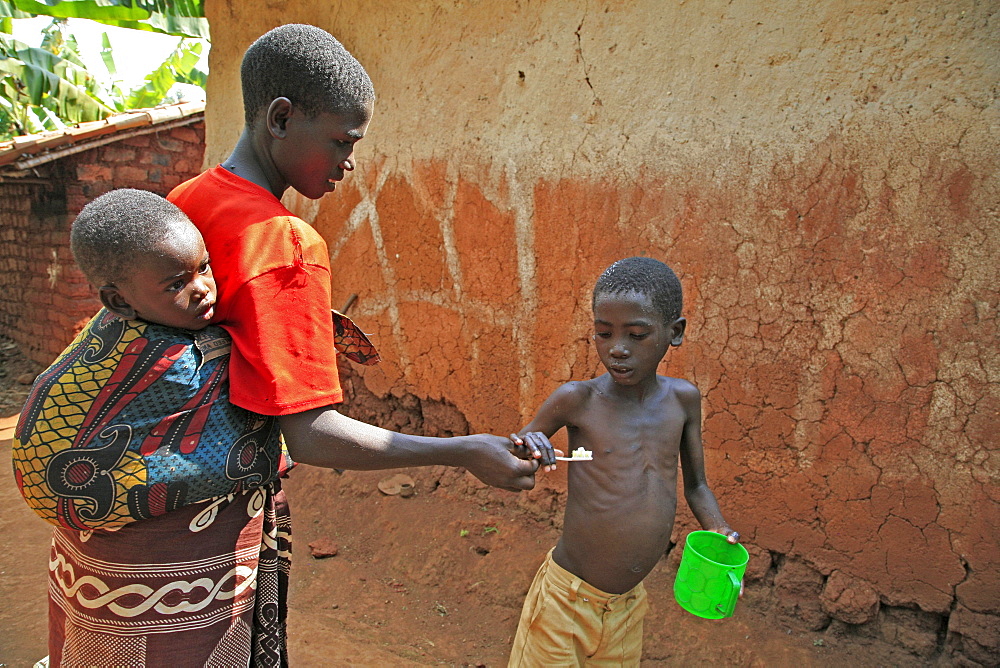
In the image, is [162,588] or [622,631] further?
[622,631]

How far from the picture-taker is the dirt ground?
2.95 metres

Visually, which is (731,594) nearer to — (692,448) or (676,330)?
(692,448)

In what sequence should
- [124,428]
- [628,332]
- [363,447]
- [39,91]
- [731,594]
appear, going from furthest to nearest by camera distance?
[39,91]
[628,332]
[731,594]
[363,447]
[124,428]

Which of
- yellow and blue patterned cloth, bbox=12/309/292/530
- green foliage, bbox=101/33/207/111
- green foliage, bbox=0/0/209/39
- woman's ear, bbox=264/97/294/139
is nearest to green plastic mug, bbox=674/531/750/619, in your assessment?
yellow and blue patterned cloth, bbox=12/309/292/530

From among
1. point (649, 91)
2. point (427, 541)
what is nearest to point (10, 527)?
point (427, 541)

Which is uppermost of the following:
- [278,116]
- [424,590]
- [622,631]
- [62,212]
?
[278,116]

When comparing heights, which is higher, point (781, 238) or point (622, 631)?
point (781, 238)

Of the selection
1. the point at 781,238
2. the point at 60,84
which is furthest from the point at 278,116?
the point at 60,84

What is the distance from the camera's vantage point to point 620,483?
205 cm

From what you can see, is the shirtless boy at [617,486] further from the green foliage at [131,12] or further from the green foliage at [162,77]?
the green foliage at [162,77]

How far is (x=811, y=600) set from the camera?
2.98 meters

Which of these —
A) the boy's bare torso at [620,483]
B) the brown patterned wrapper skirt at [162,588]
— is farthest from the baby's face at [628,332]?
the brown patterned wrapper skirt at [162,588]

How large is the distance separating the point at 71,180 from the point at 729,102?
21.3ft

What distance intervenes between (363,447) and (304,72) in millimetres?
770
